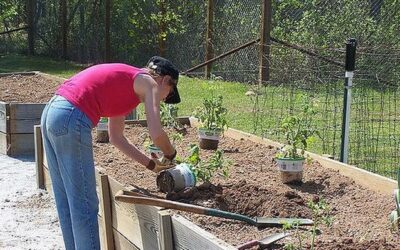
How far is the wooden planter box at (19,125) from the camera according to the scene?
24.7ft

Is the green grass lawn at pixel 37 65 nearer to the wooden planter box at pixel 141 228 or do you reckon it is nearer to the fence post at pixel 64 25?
the fence post at pixel 64 25

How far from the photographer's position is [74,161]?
3557 millimetres

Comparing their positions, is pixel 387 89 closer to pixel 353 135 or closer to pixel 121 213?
pixel 353 135

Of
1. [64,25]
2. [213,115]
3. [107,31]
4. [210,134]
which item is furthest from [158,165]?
[64,25]

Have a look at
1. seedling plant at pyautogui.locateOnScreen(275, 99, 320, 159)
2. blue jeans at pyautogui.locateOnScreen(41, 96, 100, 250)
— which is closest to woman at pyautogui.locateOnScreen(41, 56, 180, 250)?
blue jeans at pyautogui.locateOnScreen(41, 96, 100, 250)

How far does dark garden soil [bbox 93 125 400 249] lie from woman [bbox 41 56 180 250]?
0.58 meters

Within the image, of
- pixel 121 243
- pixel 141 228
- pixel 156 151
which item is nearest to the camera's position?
pixel 141 228

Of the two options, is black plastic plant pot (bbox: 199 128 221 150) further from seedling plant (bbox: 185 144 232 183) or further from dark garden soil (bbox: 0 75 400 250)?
seedling plant (bbox: 185 144 232 183)

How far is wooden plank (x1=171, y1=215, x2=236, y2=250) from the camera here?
3080 millimetres

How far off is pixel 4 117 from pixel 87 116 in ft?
14.2

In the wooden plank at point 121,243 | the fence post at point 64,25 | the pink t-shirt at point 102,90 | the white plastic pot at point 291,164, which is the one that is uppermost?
the fence post at point 64,25

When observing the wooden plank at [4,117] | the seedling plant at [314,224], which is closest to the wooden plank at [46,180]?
the wooden plank at [4,117]

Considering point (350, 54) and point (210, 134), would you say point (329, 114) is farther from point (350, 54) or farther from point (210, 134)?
point (350, 54)

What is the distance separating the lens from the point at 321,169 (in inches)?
197
